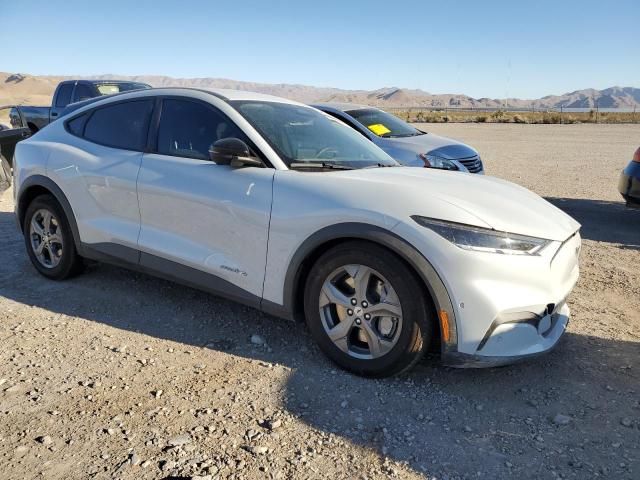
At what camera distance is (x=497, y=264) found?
2986 millimetres

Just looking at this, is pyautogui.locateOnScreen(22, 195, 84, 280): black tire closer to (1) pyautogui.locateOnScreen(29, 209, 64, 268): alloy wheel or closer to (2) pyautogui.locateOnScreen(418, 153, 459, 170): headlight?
(1) pyautogui.locateOnScreen(29, 209, 64, 268): alloy wheel

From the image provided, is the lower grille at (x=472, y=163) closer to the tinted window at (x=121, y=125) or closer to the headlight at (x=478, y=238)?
the tinted window at (x=121, y=125)

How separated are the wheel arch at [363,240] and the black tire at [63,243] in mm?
2308

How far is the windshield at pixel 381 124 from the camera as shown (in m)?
9.56

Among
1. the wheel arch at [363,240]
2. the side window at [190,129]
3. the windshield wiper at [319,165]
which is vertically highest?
the side window at [190,129]

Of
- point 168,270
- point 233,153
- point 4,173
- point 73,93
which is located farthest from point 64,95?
point 233,153

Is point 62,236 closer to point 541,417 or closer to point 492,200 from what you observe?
point 492,200

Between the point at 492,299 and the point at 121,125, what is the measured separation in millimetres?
3208

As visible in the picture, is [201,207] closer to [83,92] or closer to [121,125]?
[121,125]

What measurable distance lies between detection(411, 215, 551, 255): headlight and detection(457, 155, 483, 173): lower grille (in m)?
6.31

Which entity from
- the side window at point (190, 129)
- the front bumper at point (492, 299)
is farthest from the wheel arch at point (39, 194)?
the front bumper at point (492, 299)

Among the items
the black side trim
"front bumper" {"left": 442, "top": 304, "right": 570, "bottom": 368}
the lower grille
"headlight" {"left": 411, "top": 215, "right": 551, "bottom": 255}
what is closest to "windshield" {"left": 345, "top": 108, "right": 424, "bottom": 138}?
the lower grille

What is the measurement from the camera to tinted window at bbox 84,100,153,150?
436cm

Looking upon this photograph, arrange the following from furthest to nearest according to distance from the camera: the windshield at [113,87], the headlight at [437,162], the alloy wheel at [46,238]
A: the windshield at [113,87] → the headlight at [437,162] → the alloy wheel at [46,238]
